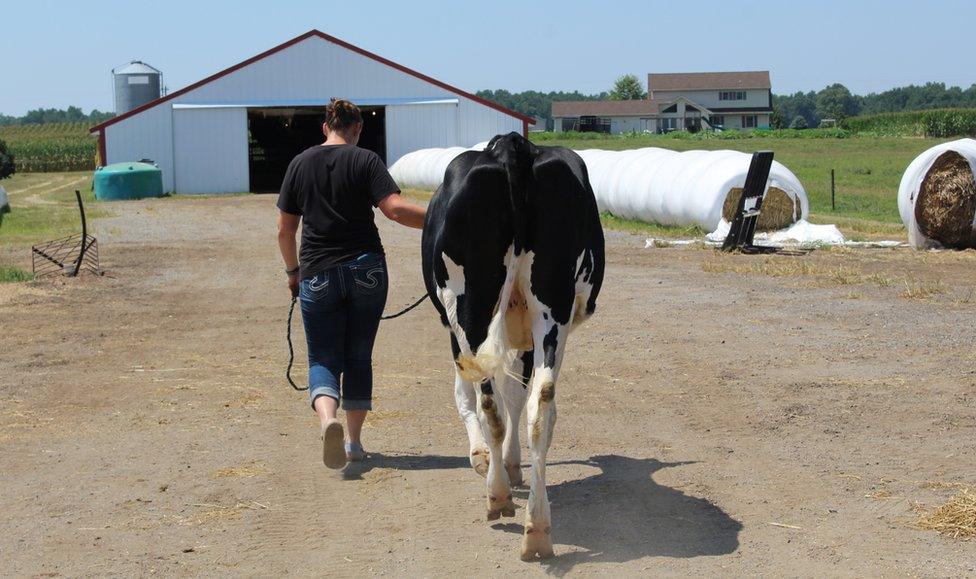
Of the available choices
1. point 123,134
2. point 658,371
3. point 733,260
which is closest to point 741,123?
point 123,134

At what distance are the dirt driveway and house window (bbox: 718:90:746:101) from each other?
5037 inches

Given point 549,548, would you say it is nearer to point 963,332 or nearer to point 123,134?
point 963,332

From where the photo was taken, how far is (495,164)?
5.07 metres

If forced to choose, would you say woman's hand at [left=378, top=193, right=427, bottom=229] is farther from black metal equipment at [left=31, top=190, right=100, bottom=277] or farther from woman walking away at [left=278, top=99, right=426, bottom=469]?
black metal equipment at [left=31, top=190, right=100, bottom=277]

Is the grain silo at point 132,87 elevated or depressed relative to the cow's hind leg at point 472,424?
elevated

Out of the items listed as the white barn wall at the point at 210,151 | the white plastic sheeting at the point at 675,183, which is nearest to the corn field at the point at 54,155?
the white barn wall at the point at 210,151

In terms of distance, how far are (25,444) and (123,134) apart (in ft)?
120

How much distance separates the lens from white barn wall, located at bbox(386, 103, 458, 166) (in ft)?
143

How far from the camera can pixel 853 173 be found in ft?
139

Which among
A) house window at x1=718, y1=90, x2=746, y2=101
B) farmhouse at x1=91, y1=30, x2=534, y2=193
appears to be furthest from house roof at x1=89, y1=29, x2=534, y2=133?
house window at x1=718, y1=90, x2=746, y2=101

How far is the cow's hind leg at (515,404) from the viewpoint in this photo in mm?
5535

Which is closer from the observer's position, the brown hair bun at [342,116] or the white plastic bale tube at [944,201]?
the brown hair bun at [342,116]

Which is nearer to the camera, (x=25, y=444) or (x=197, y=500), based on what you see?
(x=197, y=500)

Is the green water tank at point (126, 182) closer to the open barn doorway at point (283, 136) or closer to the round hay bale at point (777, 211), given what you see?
the open barn doorway at point (283, 136)
